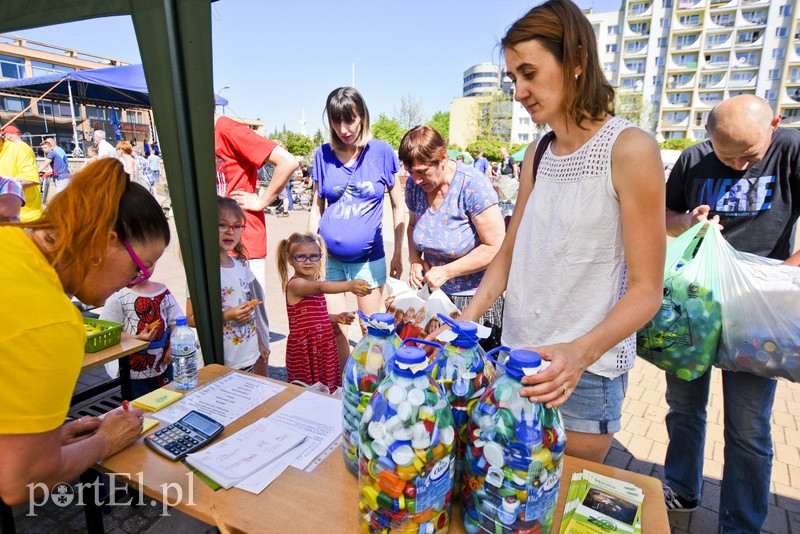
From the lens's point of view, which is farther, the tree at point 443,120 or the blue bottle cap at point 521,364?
the tree at point 443,120

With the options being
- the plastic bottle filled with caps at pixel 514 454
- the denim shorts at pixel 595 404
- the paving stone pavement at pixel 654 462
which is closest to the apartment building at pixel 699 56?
the paving stone pavement at pixel 654 462

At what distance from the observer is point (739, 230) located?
210 cm

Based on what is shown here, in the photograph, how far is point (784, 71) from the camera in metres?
44.5

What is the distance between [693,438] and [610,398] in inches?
52.8

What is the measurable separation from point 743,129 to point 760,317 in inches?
Result: 33.7

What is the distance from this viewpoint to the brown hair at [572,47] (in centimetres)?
116

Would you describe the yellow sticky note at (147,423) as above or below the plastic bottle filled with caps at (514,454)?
below

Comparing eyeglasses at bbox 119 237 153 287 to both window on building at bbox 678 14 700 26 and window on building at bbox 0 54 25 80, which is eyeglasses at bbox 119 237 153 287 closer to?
window on building at bbox 0 54 25 80

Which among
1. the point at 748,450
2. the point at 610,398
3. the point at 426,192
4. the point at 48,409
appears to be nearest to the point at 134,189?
the point at 48,409

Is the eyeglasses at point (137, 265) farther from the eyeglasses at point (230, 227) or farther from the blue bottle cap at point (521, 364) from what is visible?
the eyeglasses at point (230, 227)

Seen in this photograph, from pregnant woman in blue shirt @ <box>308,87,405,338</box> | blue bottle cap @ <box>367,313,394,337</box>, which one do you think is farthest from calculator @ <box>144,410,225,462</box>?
pregnant woman in blue shirt @ <box>308,87,405,338</box>

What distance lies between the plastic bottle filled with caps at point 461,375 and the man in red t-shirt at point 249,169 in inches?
77.9

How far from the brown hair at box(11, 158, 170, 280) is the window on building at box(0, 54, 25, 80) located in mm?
37966

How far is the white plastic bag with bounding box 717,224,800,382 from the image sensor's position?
1.59m
